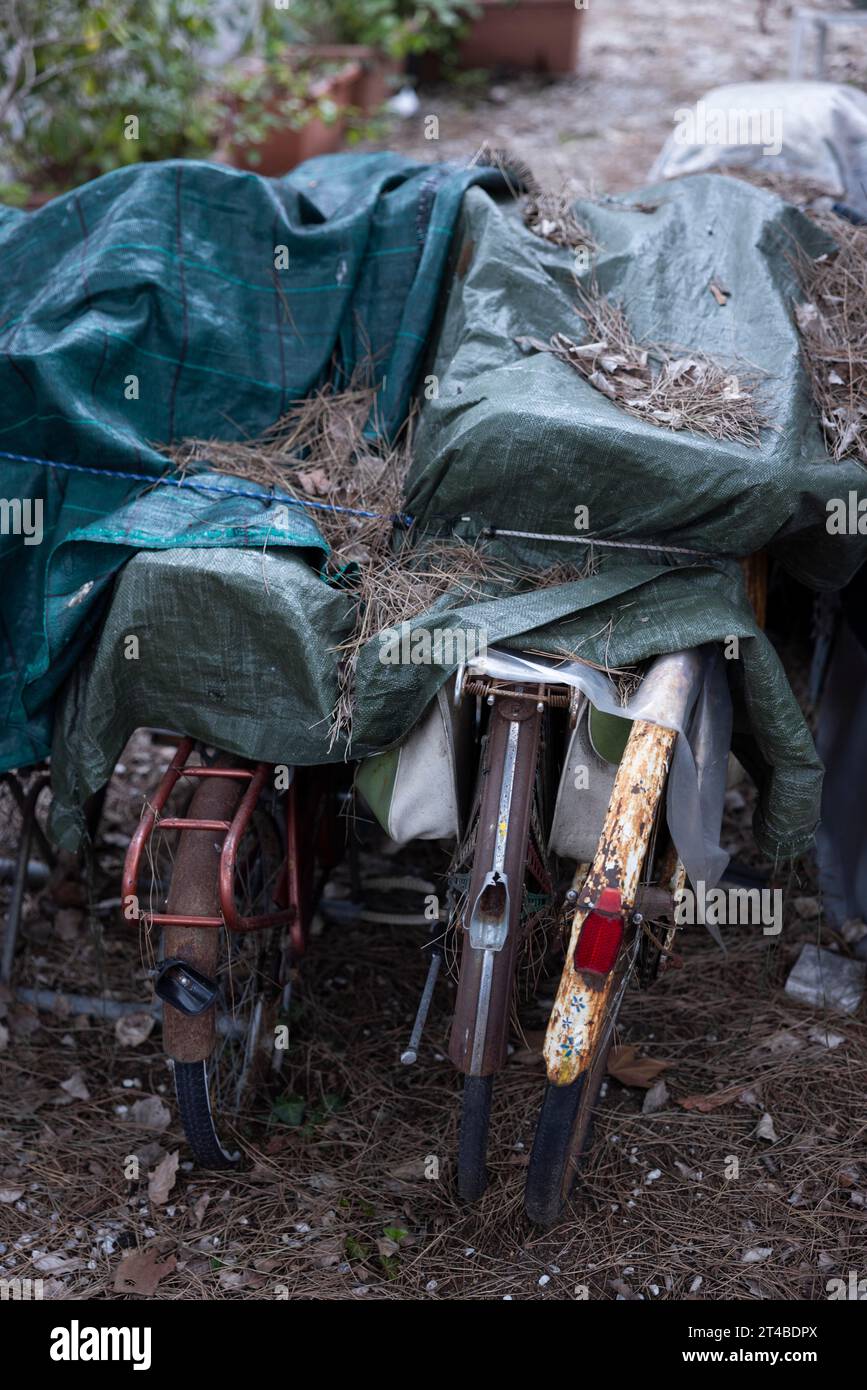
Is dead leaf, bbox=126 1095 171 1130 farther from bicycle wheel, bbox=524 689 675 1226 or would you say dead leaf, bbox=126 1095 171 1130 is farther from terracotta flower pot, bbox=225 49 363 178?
terracotta flower pot, bbox=225 49 363 178

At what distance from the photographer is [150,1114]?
10.0 feet

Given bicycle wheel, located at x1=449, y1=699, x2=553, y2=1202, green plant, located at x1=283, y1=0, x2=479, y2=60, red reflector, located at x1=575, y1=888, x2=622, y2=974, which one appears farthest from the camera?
green plant, located at x1=283, y1=0, x2=479, y2=60

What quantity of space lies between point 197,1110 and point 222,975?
0.37m

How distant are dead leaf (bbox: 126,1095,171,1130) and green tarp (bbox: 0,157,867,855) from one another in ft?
2.44

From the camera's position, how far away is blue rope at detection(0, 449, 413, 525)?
3.01 meters

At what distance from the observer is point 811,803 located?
266 centimetres

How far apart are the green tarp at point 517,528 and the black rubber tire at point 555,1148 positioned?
781mm

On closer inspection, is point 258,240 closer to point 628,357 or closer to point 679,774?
point 628,357

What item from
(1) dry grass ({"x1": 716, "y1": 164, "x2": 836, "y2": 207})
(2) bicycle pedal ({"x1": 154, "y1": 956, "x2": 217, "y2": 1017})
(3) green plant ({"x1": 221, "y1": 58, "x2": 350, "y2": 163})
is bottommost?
(2) bicycle pedal ({"x1": 154, "y1": 956, "x2": 217, "y2": 1017})

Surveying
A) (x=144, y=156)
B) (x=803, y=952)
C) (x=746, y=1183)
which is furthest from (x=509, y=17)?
(x=746, y=1183)

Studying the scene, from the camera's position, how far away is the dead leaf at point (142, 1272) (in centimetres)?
257

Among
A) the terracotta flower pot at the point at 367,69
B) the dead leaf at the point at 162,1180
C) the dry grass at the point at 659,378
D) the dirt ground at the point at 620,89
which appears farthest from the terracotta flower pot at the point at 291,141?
the dead leaf at the point at 162,1180

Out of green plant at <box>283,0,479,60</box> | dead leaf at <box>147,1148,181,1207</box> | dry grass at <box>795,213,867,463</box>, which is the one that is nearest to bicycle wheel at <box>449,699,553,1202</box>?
dead leaf at <box>147,1148,181,1207</box>

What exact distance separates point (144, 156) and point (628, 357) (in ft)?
14.3
